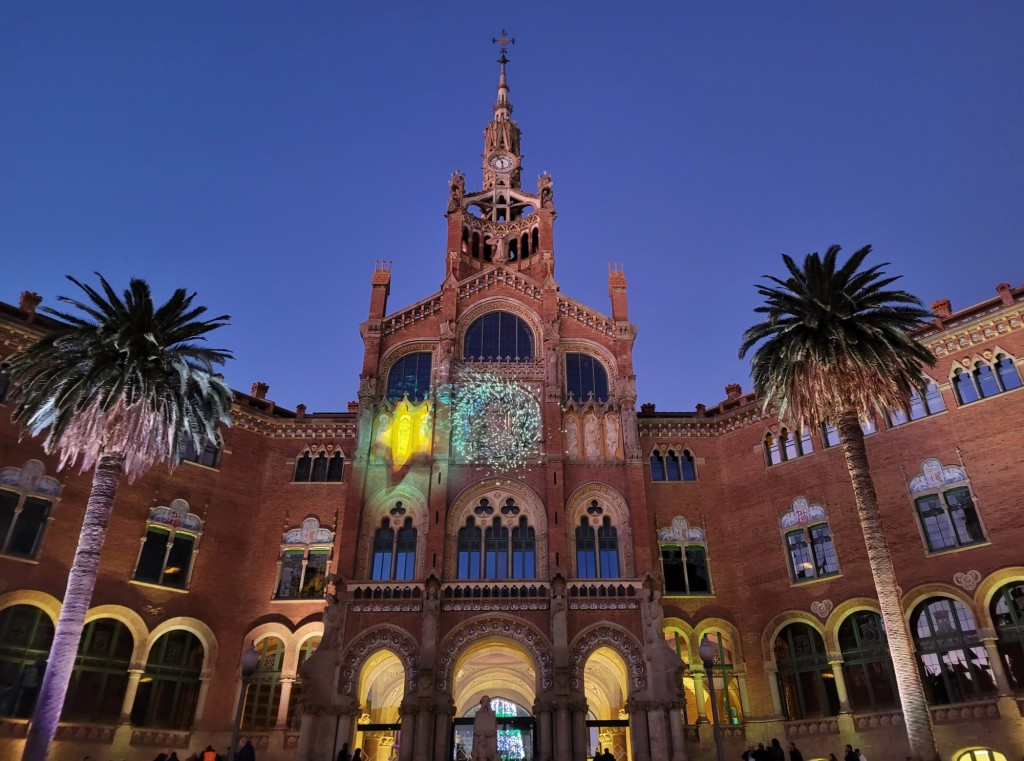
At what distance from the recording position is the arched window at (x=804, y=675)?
1283 inches

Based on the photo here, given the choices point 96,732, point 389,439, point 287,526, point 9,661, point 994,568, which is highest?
point 389,439

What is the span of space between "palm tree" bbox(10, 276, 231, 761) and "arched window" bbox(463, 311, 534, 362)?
603 inches

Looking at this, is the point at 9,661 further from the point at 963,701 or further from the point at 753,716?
the point at 963,701

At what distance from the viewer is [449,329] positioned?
133 feet

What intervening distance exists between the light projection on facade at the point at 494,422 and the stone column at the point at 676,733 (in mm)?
12496

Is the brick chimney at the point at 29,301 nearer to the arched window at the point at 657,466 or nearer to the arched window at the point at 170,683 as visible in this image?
the arched window at the point at 170,683

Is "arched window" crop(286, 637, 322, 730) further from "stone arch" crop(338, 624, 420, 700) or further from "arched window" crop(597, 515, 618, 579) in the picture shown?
"arched window" crop(597, 515, 618, 579)

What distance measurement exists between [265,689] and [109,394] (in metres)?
16.4

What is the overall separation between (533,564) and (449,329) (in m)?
12.9

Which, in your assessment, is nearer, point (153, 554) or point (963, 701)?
point (963, 701)

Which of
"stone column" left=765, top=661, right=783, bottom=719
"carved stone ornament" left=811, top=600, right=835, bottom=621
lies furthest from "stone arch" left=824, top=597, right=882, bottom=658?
"stone column" left=765, top=661, right=783, bottom=719

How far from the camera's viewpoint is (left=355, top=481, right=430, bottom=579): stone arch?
3484 centimetres

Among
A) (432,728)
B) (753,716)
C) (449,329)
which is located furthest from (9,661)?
(753,716)

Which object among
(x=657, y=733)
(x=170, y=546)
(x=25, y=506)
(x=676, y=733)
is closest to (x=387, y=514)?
(x=170, y=546)
